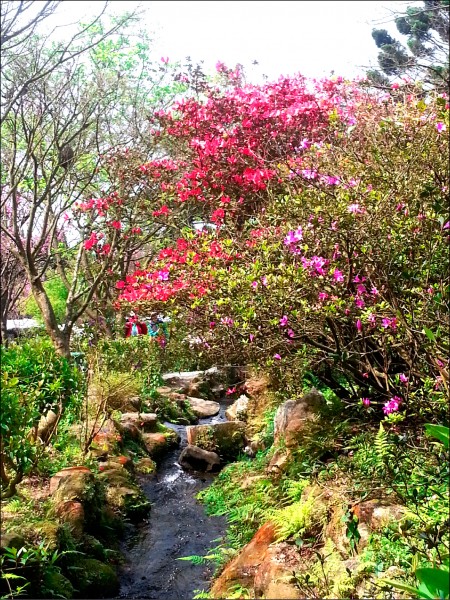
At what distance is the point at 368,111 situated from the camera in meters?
5.54

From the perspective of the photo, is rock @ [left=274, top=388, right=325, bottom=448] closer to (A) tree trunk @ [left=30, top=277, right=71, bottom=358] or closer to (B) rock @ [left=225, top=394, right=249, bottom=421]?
(B) rock @ [left=225, top=394, right=249, bottom=421]

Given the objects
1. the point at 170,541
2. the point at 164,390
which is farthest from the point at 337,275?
the point at 164,390

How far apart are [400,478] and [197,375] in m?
9.17

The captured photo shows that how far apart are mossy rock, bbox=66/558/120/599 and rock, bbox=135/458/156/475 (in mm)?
2749

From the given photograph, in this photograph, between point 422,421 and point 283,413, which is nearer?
point 422,421

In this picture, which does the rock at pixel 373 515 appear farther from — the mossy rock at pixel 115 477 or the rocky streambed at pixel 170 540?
the mossy rock at pixel 115 477

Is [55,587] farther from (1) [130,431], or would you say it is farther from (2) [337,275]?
(1) [130,431]

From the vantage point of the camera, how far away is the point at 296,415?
6016 millimetres

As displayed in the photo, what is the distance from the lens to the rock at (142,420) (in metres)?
9.02

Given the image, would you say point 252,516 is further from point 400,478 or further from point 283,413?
point 400,478

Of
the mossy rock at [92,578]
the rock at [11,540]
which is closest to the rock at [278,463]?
the mossy rock at [92,578]

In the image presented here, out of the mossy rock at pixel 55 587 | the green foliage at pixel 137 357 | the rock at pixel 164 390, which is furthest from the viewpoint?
the rock at pixel 164 390

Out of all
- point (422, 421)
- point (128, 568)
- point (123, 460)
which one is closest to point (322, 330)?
point (422, 421)

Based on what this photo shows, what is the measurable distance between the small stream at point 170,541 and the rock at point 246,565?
53 cm
